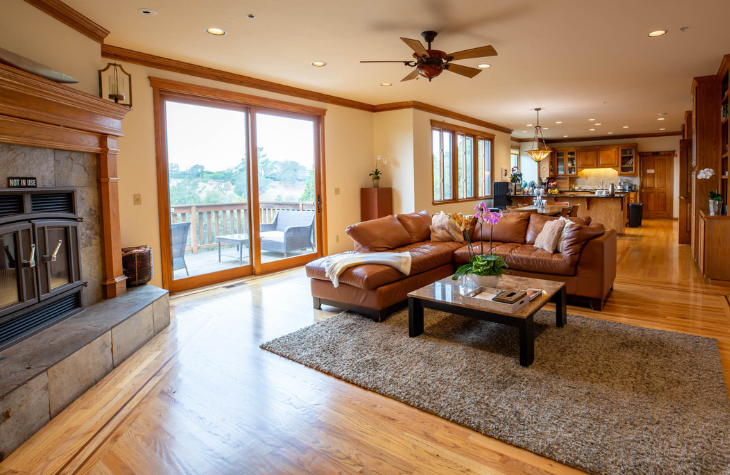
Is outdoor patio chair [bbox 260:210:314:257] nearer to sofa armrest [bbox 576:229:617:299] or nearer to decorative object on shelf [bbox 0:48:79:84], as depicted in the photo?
decorative object on shelf [bbox 0:48:79:84]

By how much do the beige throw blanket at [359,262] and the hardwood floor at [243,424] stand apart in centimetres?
62

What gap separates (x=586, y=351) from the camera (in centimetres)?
308

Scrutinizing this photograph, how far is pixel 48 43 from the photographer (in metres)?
3.20

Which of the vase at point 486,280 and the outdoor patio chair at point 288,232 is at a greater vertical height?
the outdoor patio chair at point 288,232

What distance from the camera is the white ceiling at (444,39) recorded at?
351 cm

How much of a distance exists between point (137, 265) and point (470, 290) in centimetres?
300

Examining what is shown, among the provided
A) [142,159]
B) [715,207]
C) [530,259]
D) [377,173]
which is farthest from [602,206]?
[142,159]

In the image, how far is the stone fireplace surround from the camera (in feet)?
7.37

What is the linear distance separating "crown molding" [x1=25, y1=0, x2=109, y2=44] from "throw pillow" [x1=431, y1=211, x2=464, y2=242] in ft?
12.9

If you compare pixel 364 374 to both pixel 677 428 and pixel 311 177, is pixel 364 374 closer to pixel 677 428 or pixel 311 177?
pixel 677 428

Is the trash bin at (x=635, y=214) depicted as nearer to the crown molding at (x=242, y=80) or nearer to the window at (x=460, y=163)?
the window at (x=460, y=163)

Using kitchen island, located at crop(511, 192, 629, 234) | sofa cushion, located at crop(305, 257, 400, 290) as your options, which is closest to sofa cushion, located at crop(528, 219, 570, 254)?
sofa cushion, located at crop(305, 257, 400, 290)

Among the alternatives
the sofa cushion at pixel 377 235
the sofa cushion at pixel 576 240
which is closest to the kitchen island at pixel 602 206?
the sofa cushion at pixel 377 235

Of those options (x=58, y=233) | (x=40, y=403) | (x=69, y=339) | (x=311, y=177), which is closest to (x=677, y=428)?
(x=40, y=403)
